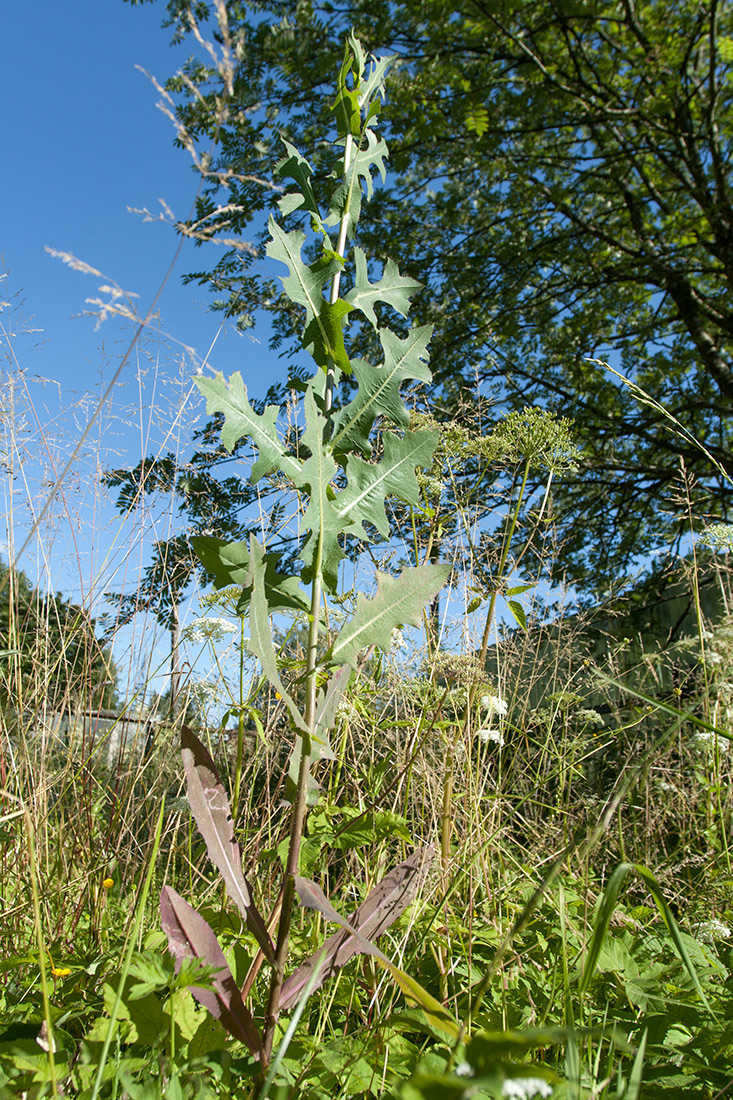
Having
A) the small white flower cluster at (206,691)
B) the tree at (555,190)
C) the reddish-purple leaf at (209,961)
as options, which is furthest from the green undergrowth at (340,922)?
the tree at (555,190)

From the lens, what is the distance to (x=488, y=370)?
7246 millimetres

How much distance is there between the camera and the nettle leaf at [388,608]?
1.07 m

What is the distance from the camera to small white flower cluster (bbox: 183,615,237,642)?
6.28ft

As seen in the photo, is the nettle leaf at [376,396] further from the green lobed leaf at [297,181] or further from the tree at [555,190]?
the tree at [555,190]

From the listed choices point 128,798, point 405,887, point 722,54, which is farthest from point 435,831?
point 722,54

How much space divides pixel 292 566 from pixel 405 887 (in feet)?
18.0

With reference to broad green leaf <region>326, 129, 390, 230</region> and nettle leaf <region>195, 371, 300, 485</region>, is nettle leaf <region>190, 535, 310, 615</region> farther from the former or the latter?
broad green leaf <region>326, 129, 390, 230</region>

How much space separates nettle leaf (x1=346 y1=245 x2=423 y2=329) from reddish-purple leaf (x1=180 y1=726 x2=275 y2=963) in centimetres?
83

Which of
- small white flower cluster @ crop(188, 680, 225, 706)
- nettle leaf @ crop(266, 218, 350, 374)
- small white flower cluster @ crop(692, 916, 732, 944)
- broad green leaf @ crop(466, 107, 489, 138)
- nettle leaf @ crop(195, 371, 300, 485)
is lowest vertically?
small white flower cluster @ crop(692, 916, 732, 944)

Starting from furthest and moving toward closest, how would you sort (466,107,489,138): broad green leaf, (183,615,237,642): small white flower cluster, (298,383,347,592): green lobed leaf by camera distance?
(466,107,489,138): broad green leaf → (183,615,237,642): small white flower cluster → (298,383,347,592): green lobed leaf

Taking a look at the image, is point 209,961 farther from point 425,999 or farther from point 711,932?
point 711,932

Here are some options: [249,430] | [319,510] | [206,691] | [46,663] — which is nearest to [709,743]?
[206,691]

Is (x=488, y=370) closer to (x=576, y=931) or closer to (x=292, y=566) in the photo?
(x=292, y=566)

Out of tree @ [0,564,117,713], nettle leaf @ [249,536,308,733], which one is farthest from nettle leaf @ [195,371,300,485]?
tree @ [0,564,117,713]
